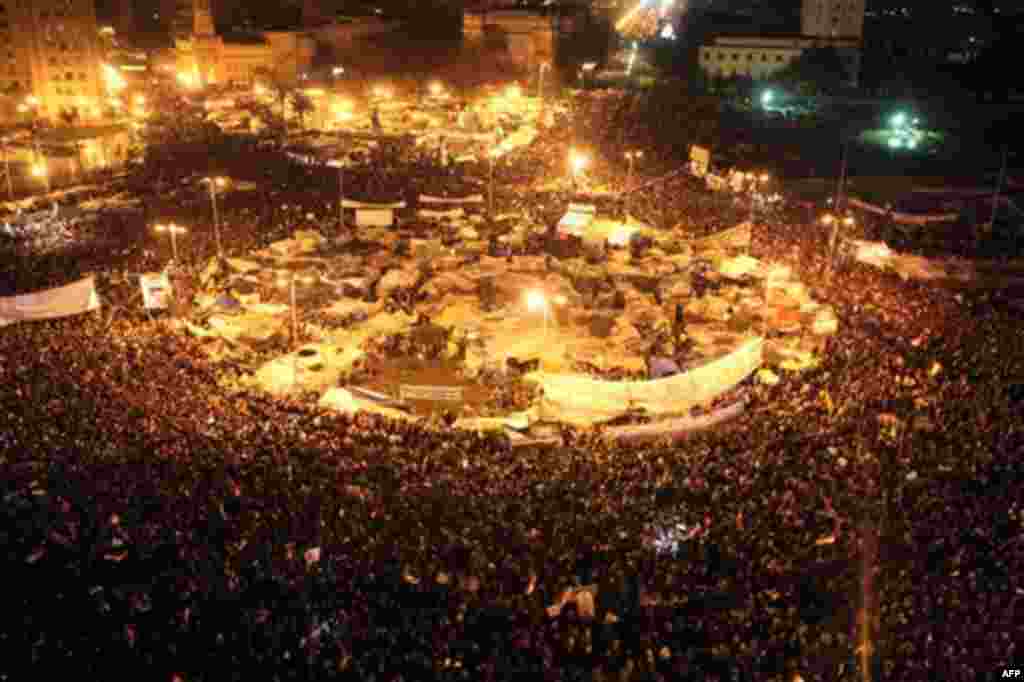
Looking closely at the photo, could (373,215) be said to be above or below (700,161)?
below

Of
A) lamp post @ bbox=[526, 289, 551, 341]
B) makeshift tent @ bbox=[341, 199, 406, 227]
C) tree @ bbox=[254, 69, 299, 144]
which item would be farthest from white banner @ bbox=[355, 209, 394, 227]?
tree @ bbox=[254, 69, 299, 144]

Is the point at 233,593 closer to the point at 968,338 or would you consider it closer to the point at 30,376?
the point at 30,376

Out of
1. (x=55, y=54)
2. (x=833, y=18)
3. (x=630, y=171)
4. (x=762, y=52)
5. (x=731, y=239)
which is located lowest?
(x=731, y=239)

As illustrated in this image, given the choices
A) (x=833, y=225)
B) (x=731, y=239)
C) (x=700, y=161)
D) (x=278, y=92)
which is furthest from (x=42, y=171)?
(x=833, y=225)

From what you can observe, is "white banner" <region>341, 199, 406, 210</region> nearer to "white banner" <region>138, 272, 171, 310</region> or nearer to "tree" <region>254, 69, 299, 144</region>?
"white banner" <region>138, 272, 171, 310</region>

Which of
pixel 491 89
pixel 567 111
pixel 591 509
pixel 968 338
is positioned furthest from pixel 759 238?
pixel 491 89

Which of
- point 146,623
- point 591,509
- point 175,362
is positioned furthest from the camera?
point 175,362

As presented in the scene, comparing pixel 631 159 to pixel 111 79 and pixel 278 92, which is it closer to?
pixel 278 92

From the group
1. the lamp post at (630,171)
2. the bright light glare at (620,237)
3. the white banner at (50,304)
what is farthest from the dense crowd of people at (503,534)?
the lamp post at (630,171)
